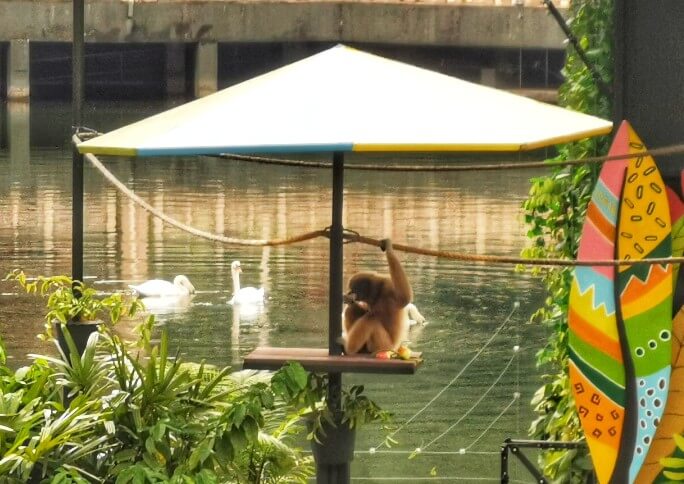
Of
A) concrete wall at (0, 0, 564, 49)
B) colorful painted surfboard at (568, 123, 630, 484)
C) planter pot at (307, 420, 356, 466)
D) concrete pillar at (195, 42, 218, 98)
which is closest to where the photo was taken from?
planter pot at (307, 420, 356, 466)

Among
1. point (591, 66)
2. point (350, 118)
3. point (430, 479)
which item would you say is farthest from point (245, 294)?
point (350, 118)

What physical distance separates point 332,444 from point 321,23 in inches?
1598

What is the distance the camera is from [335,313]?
5.83 metres

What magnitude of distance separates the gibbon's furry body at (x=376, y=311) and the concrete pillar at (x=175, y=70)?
146 feet

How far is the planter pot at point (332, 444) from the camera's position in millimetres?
5836

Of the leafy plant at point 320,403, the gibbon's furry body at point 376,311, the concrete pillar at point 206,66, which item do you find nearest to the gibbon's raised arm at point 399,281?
the gibbon's furry body at point 376,311

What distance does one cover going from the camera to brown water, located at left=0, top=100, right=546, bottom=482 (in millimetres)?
10234

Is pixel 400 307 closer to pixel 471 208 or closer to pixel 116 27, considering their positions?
pixel 471 208

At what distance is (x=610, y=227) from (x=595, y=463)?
0.96m

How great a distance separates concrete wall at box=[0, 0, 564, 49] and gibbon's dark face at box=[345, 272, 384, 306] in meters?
40.0

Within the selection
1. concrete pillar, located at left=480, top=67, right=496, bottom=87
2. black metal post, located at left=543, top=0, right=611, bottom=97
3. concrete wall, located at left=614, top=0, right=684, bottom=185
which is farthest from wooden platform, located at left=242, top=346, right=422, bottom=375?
concrete pillar, located at left=480, top=67, right=496, bottom=87

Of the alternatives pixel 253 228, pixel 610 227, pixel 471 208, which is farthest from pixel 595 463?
pixel 471 208

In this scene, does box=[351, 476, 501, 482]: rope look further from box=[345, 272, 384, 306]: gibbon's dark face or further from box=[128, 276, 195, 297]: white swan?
box=[128, 276, 195, 297]: white swan

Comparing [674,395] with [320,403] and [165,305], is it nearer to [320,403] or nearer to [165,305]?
[320,403]
